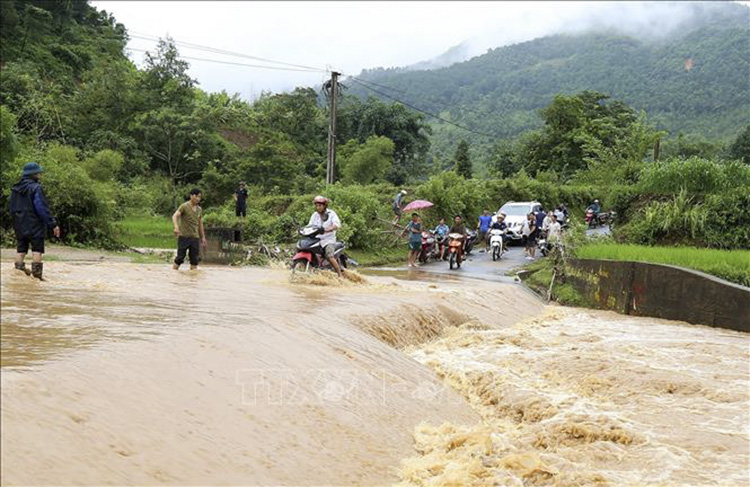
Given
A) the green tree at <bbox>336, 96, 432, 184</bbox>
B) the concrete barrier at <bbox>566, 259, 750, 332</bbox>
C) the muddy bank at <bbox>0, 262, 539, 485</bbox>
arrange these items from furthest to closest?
1. the green tree at <bbox>336, 96, 432, 184</bbox>
2. the concrete barrier at <bbox>566, 259, 750, 332</bbox>
3. the muddy bank at <bbox>0, 262, 539, 485</bbox>

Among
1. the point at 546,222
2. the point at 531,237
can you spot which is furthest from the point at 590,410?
the point at 546,222

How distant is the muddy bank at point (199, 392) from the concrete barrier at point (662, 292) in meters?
6.81

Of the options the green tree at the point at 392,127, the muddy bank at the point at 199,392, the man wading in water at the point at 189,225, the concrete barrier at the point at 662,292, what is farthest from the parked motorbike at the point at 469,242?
the green tree at the point at 392,127

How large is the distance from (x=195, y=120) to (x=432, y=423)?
35.3 m

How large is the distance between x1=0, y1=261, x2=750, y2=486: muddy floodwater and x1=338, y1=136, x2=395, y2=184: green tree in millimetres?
28609

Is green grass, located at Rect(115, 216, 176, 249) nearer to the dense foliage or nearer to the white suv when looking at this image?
the dense foliage

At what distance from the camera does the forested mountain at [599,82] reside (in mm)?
75188

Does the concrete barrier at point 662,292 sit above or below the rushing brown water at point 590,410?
above

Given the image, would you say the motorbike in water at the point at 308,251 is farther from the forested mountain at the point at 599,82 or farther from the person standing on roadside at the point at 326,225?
the forested mountain at the point at 599,82

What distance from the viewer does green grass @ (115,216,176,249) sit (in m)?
20.7

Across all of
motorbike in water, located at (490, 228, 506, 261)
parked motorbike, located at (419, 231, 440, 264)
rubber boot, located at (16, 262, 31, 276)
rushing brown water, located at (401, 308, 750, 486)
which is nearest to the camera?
rushing brown water, located at (401, 308, 750, 486)

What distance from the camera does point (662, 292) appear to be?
13.6 meters

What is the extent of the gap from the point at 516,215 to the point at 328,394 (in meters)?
23.0

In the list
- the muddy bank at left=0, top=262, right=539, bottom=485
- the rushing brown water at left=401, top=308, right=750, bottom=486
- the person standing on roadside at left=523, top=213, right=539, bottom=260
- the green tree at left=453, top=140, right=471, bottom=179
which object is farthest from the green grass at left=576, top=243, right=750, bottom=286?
the green tree at left=453, top=140, right=471, bottom=179
